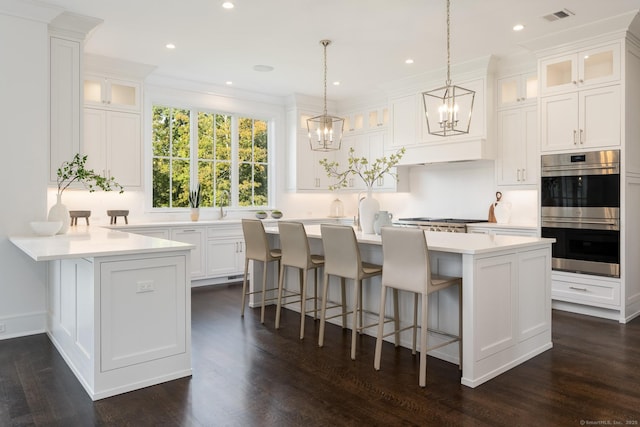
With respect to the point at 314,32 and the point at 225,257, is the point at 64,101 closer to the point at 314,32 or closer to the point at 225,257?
the point at 314,32

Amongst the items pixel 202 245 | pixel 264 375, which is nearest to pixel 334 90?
pixel 202 245

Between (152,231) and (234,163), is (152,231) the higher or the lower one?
the lower one

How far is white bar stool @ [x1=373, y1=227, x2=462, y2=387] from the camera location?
286 cm

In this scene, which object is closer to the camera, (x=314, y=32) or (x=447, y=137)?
(x=314, y=32)

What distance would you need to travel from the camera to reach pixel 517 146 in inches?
216

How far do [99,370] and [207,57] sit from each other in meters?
3.86

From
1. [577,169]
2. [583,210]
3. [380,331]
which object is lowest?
[380,331]

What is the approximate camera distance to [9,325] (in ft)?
12.6

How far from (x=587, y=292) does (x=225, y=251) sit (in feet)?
14.6

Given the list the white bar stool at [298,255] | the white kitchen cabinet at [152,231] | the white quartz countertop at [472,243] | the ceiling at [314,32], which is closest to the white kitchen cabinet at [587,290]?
the white quartz countertop at [472,243]

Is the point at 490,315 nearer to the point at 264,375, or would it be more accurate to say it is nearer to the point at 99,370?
the point at 264,375

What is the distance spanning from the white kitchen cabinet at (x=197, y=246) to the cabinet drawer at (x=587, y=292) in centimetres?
434

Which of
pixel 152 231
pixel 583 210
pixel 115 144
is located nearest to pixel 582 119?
pixel 583 210

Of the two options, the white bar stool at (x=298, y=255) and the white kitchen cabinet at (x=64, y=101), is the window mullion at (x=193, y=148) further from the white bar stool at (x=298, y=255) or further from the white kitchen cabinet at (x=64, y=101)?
the white bar stool at (x=298, y=255)
